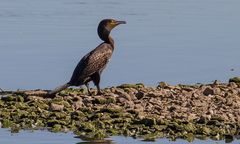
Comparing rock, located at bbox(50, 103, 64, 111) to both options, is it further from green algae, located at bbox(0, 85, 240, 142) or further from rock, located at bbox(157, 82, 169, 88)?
rock, located at bbox(157, 82, 169, 88)

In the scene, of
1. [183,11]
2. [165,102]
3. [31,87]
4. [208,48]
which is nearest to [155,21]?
[183,11]

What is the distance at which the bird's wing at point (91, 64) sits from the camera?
1958cm

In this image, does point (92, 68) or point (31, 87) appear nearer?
point (92, 68)

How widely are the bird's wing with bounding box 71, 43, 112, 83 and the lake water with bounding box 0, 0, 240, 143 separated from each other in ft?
5.28

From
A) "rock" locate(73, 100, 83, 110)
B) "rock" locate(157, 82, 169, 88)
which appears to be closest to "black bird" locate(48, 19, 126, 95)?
"rock" locate(73, 100, 83, 110)

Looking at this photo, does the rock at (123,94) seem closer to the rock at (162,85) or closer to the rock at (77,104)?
the rock at (77,104)

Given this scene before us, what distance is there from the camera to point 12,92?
19.9 metres

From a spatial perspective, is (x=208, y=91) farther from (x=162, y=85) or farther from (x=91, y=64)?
(x=91, y=64)

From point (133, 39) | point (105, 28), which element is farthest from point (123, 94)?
point (133, 39)

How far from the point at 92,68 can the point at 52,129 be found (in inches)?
107

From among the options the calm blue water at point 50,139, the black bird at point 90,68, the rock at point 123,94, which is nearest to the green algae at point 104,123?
the calm blue water at point 50,139

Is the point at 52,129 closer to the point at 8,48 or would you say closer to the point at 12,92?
the point at 12,92

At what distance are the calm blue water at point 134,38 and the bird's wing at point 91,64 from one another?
5.41 feet

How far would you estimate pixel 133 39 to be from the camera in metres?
28.0
